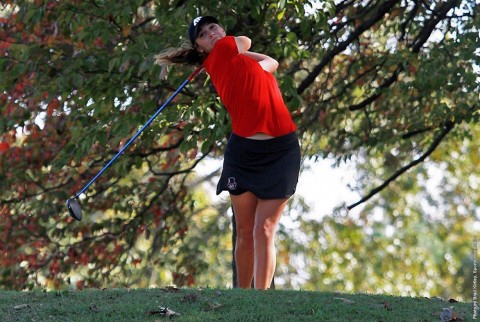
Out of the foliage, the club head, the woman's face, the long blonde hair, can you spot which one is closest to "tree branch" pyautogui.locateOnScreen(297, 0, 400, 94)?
the foliage

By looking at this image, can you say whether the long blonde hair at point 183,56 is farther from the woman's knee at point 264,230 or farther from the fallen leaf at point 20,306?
the fallen leaf at point 20,306

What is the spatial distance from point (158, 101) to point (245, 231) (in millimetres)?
3853

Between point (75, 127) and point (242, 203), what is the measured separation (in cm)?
383

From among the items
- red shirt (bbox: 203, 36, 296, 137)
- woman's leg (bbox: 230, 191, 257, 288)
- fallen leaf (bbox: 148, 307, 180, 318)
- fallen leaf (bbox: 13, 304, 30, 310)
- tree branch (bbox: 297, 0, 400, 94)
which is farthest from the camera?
tree branch (bbox: 297, 0, 400, 94)

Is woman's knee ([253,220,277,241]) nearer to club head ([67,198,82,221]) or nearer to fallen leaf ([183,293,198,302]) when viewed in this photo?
fallen leaf ([183,293,198,302])

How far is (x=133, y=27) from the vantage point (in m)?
10.9

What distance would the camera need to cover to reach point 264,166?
6.77 metres

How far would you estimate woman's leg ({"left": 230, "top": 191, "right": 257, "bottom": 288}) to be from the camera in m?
6.91

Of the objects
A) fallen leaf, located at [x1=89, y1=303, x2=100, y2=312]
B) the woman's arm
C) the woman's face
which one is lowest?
fallen leaf, located at [x1=89, y1=303, x2=100, y2=312]

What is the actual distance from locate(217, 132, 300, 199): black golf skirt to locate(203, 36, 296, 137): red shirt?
0.22ft

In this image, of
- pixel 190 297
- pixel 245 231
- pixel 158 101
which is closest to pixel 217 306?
pixel 190 297

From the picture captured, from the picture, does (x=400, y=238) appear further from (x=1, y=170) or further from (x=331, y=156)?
(x=1, y=170)

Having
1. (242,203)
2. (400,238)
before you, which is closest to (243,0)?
(242,203)

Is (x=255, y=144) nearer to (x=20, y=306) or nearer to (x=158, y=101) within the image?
(x=20, y=306)
